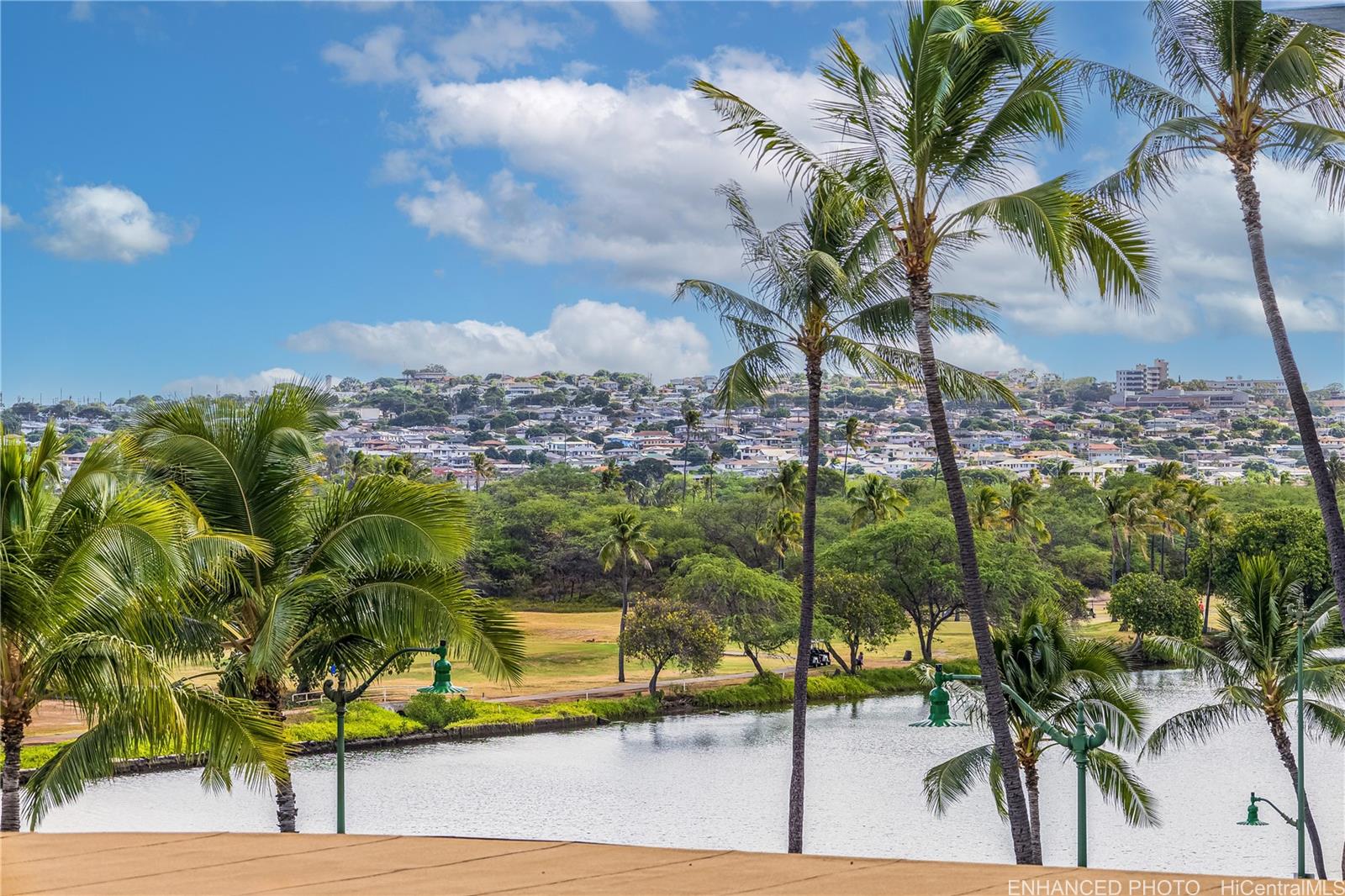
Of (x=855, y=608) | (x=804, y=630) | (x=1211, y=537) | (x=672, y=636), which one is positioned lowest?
(x=672, y=636)

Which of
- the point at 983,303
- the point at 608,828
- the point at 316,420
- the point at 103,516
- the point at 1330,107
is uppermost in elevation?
the point at 1330,107

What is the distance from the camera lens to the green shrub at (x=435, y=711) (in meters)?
39.1

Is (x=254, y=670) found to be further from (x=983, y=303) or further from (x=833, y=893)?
(x=983, y=303)

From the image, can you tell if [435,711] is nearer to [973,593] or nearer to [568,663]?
[568,663]

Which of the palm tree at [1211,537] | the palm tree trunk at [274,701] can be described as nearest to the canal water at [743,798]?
the palm tree trunk at [274,701]

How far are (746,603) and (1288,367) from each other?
1329 inches

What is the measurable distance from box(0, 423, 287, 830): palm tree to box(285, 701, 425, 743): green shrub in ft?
82.8

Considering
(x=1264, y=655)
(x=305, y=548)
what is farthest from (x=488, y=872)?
(x=1264, y=655)

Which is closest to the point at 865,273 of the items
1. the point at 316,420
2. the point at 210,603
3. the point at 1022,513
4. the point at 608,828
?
the point at 316,420

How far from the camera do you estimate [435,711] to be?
39.4 meters

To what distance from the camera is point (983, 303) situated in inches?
669

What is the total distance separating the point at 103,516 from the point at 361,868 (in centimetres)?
556

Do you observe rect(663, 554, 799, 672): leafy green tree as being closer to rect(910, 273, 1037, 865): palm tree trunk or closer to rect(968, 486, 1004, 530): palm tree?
rect(968, 486, 1004, 530): palm tree

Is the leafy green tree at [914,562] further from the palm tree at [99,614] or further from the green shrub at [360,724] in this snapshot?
the palm tree at [99,614]
